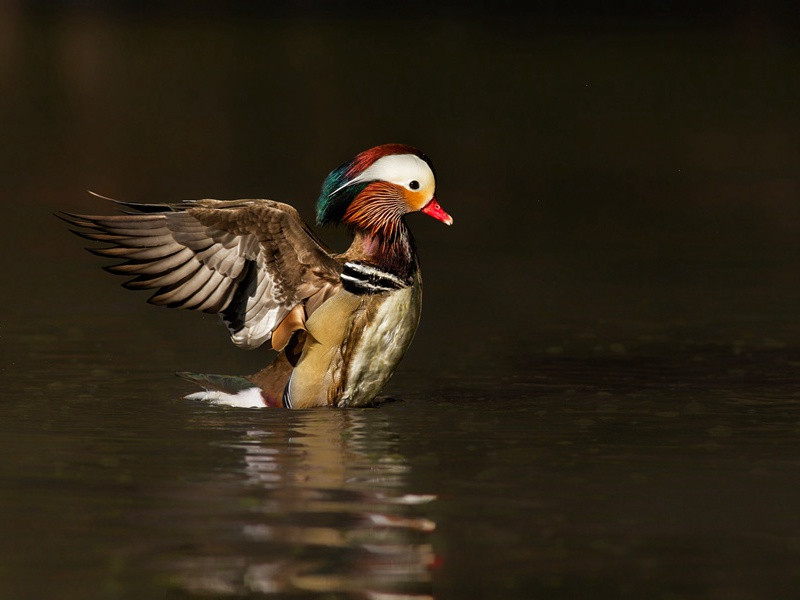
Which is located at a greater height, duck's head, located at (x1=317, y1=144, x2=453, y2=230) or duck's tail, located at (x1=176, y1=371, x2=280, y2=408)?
duck's head, located at (x1=317, y1=144, x2=453, y2=230)

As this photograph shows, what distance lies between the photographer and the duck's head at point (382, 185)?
10695 millimetres

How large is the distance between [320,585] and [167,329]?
6626 millimetres

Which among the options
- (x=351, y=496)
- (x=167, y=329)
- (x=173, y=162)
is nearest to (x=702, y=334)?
(x=167, y=329)

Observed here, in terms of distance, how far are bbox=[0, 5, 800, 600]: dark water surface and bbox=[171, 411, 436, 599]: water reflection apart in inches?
0.6

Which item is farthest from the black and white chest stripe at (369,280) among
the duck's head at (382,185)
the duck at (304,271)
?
the duck's head at (382,185)

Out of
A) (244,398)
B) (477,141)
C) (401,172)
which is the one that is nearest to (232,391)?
(244,398)

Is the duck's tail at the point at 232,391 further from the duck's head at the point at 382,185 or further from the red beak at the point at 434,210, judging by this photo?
the red beak at the point at 434,210

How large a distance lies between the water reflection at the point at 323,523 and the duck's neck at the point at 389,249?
2.81 ft

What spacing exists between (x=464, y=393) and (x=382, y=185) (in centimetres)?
132

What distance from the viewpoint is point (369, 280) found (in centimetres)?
1059

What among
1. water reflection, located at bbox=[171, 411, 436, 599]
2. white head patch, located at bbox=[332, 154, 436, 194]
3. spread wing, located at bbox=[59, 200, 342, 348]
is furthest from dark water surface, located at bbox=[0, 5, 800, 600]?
white head patch, located at bbox=[332, 154, 436, 194]

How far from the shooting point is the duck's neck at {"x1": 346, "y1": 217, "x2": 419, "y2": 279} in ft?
34.9

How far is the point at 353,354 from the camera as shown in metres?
10.6

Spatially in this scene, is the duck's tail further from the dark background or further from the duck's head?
the dark background
